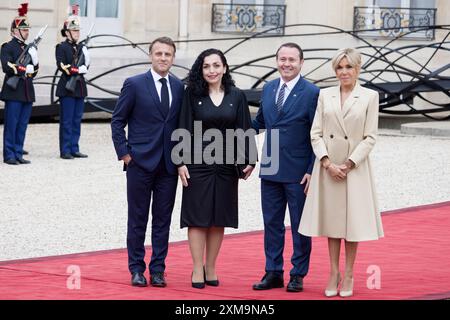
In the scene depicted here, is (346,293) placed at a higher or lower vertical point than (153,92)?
lower

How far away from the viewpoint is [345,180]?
8859 millimetres

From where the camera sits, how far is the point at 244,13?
83.2 feet

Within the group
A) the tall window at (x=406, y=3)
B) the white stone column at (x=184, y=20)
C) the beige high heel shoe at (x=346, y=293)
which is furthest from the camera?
the tall window at (x=406, y=3)

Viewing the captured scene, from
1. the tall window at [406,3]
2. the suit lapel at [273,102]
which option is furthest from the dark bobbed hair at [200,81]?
the tall window at [406,3]

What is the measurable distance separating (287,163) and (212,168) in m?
0.50

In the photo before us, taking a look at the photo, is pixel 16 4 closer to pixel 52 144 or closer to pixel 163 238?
pixel 52 144

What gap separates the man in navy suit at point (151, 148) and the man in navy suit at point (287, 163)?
65 cm

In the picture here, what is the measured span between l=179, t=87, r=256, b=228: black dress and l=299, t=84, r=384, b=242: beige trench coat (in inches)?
21.9

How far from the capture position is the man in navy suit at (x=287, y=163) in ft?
29.8

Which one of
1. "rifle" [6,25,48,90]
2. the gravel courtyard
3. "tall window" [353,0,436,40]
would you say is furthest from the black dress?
"tall window" [353,0,436,40]

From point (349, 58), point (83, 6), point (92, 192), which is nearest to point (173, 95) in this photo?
point (349, 58)

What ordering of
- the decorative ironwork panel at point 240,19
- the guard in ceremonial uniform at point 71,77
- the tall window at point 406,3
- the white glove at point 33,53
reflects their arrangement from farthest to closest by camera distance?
the tall window at point 406,3, the decorative ironwork panel at point 240,19, the guard in ceremonial uniform at point 71,77, the white glove at point 33,53

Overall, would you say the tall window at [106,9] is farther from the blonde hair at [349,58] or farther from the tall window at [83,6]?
the blonde hair at [349,58]

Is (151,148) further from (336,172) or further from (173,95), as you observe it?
(336,172)
